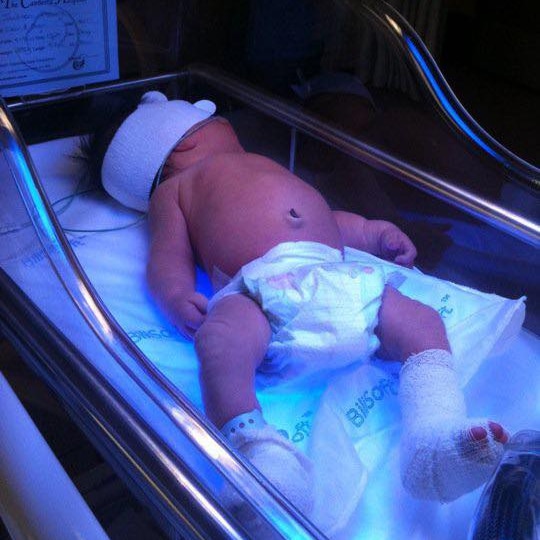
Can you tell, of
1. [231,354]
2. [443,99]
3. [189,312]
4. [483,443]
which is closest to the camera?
[483,443]

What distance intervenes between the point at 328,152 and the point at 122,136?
35 centimetres

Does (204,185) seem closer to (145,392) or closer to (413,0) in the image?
(145,392)

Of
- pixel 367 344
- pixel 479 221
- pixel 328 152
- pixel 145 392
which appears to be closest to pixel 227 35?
pixel 328 152

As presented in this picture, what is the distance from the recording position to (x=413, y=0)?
5.14 feet

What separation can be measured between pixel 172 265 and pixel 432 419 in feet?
1.38

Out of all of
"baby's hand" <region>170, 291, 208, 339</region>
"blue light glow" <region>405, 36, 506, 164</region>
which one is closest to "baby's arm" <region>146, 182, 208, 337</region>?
"baby's hand" <region>170, 291, 208, 339</region>

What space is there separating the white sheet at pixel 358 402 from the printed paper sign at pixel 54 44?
1.06 ft

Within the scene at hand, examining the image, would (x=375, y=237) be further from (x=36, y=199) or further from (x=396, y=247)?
(x=36, y=199)

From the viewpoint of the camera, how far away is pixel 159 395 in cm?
58

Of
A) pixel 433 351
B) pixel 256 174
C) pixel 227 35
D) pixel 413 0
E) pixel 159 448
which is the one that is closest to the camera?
pixel 159 448

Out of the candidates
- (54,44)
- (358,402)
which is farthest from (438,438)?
(54,44)

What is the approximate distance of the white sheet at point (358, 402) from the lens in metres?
0.62

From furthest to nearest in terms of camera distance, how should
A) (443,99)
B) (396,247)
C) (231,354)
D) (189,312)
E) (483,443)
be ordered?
(443,99) < (396,247) < (189,312) < (231,354) < (483,443)

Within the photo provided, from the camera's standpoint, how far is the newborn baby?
23.6 inches
